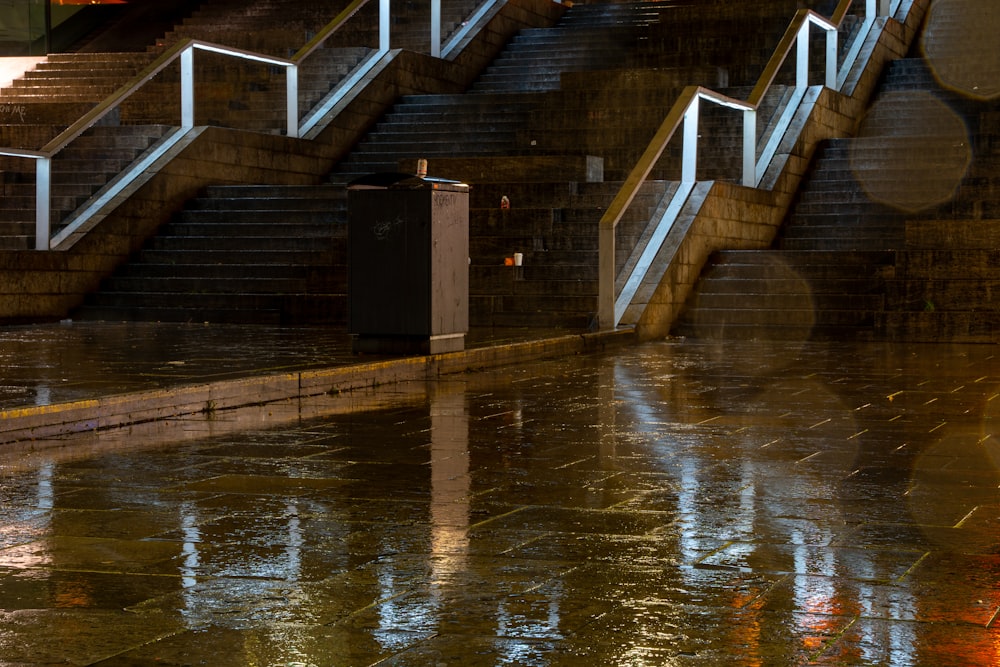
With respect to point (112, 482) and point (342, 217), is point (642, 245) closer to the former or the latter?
point (342, 217)

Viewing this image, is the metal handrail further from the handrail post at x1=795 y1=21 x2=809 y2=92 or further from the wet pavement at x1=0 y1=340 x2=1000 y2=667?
the wet pavement at x1=0 y1=340 x2=1000 y2=667

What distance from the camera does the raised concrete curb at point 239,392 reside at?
8.09 m

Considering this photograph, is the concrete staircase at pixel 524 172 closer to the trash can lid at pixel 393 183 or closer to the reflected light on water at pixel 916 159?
the reflected light on water at pixel 916 159

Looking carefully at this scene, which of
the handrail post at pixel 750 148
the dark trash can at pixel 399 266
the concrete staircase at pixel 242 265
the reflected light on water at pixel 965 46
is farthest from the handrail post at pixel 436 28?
the dark trash can at pixel 399 266

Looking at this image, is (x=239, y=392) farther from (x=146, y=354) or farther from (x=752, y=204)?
(x=752, y=204)

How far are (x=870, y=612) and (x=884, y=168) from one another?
654 inches

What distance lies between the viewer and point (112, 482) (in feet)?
21.5

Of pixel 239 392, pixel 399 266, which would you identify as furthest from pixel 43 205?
pixel 239 392

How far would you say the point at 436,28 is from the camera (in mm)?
24234

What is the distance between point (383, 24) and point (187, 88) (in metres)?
4.42

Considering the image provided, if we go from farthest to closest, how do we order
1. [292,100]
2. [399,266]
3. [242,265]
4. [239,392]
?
1. [292,100]
2. [242,265]
3. [399,266]
4. [239,392]

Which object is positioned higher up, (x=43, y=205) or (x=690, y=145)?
(x=690, y=145)

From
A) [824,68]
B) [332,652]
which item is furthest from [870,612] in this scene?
[824,68]

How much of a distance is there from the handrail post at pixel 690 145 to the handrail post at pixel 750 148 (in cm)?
149
